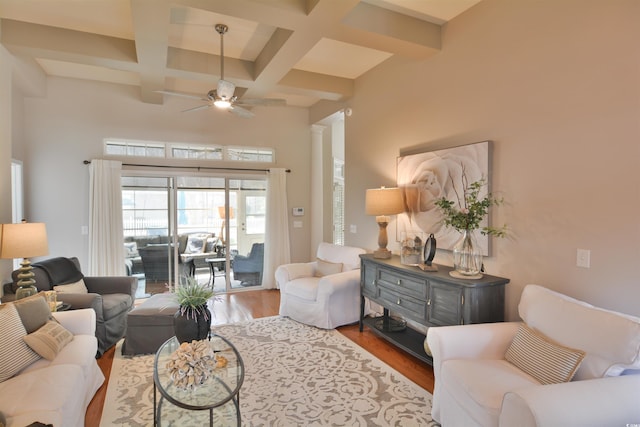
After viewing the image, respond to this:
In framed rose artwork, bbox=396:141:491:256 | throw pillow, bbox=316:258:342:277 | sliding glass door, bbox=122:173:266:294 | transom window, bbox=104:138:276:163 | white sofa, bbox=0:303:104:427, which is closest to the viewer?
white sofa, bbox=0:303:104:427

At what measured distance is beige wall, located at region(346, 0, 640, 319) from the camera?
2.06m

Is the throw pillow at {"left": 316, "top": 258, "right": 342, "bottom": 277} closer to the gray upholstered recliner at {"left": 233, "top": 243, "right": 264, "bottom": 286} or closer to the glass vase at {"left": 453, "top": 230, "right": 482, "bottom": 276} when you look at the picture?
the gray upholstered recliner at {"left": 233, "top": 243, "right": 264, "bottom": 286}

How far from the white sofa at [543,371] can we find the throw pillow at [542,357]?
1cm

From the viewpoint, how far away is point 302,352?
3342 millimetres

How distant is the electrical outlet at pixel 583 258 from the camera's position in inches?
87.9

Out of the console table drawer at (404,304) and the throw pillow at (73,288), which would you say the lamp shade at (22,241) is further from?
the console table drawer at (404,304)

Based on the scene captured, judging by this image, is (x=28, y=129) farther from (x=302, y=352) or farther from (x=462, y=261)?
(x=462, y=261)

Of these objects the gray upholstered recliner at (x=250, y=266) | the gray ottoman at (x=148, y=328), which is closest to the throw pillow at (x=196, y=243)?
the gray upholstered recliner at (x=250, y=266)

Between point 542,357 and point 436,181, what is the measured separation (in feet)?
5.91

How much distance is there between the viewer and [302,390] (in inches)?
105

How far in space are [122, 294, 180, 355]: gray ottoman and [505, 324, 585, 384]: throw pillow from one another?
2.83 metres

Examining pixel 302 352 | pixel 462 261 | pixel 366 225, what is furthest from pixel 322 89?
pixel 302 352

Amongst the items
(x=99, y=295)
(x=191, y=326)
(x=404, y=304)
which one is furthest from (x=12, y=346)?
(x=404, y=304)

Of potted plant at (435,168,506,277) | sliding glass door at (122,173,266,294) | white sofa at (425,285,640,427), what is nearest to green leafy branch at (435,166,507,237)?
potted plant at (435,168,506,277)
